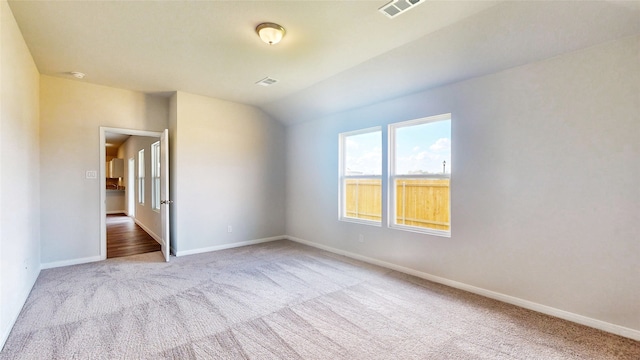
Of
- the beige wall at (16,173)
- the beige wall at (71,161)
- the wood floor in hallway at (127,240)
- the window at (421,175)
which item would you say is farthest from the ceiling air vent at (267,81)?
the wood floor in hallway at (127,240)

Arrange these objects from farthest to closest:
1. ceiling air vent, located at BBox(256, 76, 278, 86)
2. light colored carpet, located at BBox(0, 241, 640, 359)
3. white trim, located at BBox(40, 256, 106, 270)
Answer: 1. ceiling air vent, located at BBox(256, 76, 278, 86)
2. white trim, located at BBox(40, 256, 106, 270)
3. light colored carpet, located at BBox(0, 241, 640, 359)

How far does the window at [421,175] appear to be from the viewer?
139 inches

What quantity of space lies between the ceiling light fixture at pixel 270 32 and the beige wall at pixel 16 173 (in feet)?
6.36

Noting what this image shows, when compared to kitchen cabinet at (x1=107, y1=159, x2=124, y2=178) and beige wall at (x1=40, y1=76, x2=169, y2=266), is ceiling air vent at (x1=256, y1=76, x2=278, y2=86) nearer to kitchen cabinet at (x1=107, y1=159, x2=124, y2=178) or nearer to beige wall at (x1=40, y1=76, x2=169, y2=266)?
beige wall at (x1=40, y1=76, x2=169, y2=266)

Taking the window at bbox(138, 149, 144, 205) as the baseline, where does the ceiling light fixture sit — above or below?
above

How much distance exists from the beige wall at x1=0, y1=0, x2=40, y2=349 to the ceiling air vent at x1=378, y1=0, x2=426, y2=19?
2.98m

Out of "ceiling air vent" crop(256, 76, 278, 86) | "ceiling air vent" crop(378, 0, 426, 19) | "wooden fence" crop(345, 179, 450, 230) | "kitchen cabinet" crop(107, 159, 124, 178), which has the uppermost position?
"ceiling air vent" crop(256, 76, 278, 86)

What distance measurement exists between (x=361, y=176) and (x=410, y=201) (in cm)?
94

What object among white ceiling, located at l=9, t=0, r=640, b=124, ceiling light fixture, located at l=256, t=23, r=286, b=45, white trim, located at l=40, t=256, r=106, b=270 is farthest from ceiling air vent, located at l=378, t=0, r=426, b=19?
white trim, located at l=40, t=256, r=106, b=270

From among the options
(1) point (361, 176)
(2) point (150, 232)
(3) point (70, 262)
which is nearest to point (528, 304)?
(1) point (361, 176)

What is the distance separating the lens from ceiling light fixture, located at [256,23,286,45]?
259 centimetres

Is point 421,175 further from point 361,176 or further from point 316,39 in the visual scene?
point 316,39

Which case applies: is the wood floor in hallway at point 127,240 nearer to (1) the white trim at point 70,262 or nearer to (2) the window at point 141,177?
(1) the white trim at point 70,262

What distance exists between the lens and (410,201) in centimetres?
392
